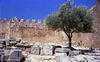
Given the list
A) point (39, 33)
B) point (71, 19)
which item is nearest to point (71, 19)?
point (71, 19)

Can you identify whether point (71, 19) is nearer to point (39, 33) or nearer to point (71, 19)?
point (71, 19)

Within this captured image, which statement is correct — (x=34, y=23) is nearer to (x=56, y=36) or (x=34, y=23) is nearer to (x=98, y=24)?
(x=56, y=36)

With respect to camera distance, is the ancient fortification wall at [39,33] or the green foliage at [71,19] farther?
the ancient fortification wall at [39,33]

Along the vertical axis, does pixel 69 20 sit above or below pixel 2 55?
above

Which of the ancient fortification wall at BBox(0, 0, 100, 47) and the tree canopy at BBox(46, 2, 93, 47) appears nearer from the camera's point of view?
the tree canopy at BBox(46, 2, 93, 47)

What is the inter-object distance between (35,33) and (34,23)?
5.05 ft

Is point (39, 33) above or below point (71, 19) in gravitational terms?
below

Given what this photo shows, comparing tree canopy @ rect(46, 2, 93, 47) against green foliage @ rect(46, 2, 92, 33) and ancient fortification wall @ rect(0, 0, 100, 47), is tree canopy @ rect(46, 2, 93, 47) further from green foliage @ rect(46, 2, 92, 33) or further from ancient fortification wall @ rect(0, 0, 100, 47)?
ancient fortification wall @ rect(0, 0, 100, 47)

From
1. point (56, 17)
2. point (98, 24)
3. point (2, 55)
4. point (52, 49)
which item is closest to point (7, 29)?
point (98, 24)

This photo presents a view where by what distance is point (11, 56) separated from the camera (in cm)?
1483

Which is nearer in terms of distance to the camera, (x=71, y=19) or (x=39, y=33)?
(x=71, y=19)

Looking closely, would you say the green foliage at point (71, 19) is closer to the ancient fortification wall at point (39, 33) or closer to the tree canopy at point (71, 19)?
the tree canopy at point (71, 19)

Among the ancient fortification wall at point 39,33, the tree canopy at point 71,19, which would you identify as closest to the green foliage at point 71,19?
the tree canopy at point 71,19

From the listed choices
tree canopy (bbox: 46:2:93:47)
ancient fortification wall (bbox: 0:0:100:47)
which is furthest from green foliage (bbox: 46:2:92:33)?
ancient fortification wall (bbox: 0:0:100:47)
